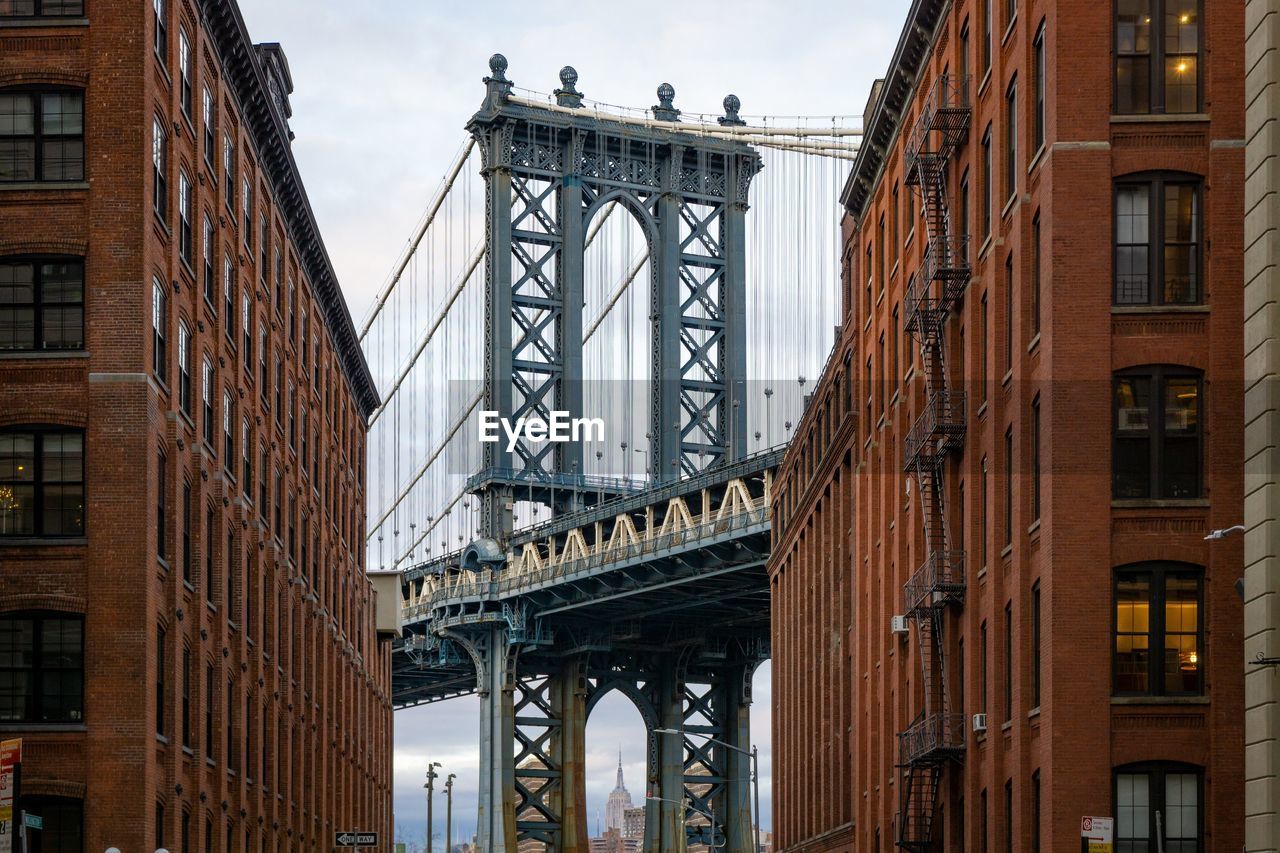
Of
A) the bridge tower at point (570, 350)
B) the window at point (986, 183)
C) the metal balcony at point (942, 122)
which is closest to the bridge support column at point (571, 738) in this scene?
the bridge tower at point (570, 350)

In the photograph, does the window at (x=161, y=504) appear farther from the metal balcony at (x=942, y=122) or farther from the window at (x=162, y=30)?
the metal balcony at (x=942, y=122)

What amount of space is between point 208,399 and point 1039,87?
2077cm

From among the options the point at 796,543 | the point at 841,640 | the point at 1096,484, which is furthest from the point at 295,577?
the point at 1096,484

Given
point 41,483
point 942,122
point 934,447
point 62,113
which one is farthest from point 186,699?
point 942,122

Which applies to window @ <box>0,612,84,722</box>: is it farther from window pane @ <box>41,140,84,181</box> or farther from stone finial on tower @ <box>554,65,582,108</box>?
stone finial on tower @ <box>554,65,582,108</box>

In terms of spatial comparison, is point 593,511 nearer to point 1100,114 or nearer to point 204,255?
point 204,255

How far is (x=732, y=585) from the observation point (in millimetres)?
121375

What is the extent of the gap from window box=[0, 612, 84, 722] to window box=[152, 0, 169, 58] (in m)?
11.9

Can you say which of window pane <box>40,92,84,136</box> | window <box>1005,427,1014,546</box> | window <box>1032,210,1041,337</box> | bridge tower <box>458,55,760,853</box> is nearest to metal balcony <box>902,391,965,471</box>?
window <box>1005,427,1014,546</box>

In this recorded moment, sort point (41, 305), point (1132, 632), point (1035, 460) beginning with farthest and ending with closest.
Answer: point (41, 305)
point (1035, 460)
point (1132, 632)

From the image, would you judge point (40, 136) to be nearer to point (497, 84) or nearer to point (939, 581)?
point (939, 581)

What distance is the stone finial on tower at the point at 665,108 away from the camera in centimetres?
13712

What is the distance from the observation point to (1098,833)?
37062 mm

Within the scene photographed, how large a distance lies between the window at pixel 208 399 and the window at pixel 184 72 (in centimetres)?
575
